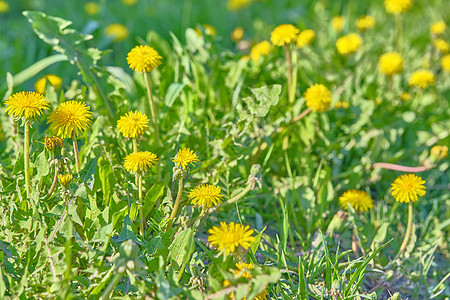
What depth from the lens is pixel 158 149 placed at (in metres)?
1.94

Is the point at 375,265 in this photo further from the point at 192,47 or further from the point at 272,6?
the point at 272,6

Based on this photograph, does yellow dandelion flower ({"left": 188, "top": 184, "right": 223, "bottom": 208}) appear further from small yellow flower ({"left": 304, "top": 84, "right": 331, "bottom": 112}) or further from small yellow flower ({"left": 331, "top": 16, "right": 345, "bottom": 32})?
small yellow flower ({"left": 331, "top": 16, "right": 345, "bottom": 32})

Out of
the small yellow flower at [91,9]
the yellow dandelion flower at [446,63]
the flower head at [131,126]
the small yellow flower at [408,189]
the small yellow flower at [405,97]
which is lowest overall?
the small yellow flower at [408,189]

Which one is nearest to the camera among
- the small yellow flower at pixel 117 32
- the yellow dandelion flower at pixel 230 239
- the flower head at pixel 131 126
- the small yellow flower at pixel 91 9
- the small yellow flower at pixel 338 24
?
the yellow dandelion flower at pixel 230 239

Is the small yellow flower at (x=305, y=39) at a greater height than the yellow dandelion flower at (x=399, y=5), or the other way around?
the yellow dandelion flower at (x=399, y=5)

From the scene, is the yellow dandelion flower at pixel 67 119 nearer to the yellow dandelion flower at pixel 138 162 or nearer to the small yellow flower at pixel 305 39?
the yellow dandelion flower at pixel 138 162

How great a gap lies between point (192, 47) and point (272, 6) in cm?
184

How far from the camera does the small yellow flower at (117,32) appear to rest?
323 cm

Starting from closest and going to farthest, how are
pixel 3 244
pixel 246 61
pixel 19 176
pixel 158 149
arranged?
pixel 3 244
pixel 19 176
pixel 158 149
pixel 246 61

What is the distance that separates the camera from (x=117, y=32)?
3240 millimetres

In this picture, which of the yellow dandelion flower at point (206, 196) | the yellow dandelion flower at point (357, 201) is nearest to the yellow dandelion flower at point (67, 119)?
the yellow dandelion flower at point (206, 196)

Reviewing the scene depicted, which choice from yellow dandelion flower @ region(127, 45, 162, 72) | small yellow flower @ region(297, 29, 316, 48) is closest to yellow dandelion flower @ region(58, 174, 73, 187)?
yellow dandelion flower @ region(127, 45, 162, 72)

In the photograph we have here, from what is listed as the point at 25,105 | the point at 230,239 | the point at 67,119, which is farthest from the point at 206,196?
the point at 25,105

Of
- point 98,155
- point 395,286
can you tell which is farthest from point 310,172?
point 98,155
